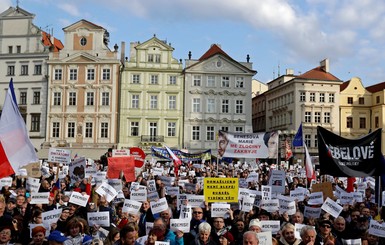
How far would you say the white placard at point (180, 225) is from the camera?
8.16m

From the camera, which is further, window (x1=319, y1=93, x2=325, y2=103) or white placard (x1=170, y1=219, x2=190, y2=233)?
window (x1=319, y1=93, x2=325, y2=103)

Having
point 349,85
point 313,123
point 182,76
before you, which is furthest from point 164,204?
point 349,85

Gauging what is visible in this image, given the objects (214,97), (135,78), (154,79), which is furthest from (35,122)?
(214,97)

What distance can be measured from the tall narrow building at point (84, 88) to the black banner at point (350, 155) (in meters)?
40.8

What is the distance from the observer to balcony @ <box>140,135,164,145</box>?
170 ft

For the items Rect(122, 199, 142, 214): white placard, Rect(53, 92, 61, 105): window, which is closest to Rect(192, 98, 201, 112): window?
Rect(53, 92, 61, 105): window

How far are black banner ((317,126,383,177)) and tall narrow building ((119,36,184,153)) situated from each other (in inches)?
1576

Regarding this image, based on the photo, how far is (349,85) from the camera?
60.3 meters

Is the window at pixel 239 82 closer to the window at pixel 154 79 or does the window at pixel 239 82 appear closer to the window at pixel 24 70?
the window at pixel 154 79

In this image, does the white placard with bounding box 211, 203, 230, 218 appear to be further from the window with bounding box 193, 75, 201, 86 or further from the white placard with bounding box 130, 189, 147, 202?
the window with bounding box 193, 75, 201, 86

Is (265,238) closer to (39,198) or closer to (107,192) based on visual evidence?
(107,192)

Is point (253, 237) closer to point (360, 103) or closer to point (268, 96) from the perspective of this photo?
point (360, 103)

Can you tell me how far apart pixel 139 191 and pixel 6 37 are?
44.6 metres

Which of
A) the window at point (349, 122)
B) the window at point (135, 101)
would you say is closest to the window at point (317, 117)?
the window at point (349, 122)
